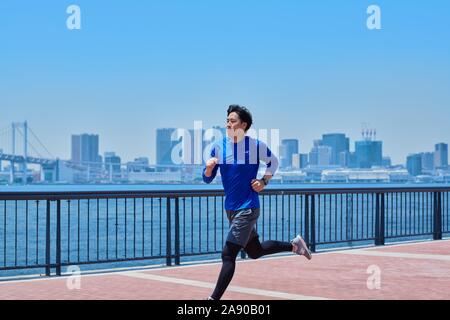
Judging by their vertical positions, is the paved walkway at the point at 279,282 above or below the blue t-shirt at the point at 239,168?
below

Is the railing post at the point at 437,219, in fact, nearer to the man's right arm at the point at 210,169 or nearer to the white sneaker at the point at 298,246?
the white sneaker at the point at 298,246

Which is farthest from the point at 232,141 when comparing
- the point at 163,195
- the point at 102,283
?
the point at 163,195

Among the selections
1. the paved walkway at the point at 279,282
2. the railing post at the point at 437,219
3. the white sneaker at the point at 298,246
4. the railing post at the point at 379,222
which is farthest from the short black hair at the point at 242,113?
the railing post at the point at 437,219

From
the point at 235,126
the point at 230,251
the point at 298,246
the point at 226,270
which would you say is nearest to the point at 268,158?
the point at 235,126

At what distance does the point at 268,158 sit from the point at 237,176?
40 cm

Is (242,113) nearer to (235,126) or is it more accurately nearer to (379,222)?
(235,126)

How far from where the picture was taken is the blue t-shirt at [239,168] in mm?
7562

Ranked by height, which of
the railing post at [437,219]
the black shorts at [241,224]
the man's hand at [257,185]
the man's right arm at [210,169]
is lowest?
the railing post at [437,219]

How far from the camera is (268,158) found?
25.6 ft

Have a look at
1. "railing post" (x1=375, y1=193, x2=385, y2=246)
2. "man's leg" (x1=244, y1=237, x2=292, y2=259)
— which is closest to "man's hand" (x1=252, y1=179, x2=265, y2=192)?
"man's leg" (x1=244, y1=237, x2=292, y2=259)

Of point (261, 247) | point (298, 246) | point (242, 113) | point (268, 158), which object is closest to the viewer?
point (242, 113)
